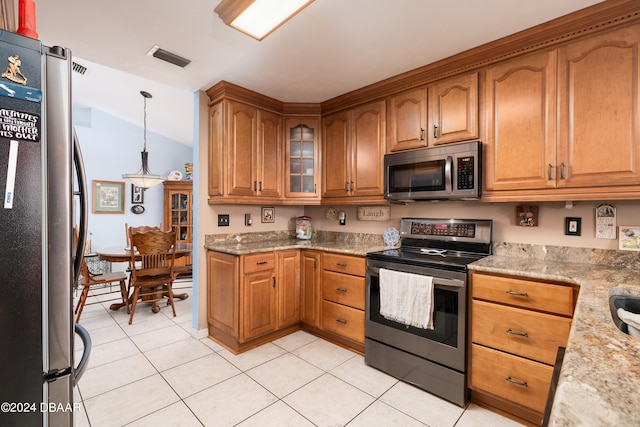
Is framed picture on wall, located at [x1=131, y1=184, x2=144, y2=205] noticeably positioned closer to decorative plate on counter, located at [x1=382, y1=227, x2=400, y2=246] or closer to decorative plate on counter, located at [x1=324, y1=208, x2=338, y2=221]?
decorative plate on counter, located at [x1=324, y1=208, x2=338, y2=221]

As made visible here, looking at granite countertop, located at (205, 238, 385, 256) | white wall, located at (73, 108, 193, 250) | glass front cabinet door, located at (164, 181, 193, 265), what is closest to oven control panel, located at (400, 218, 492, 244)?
granite countertop, located at (205, 238, 385, 256)

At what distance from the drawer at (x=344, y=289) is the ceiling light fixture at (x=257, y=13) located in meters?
1.88

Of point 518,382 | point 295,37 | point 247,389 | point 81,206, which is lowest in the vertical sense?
point 247,389

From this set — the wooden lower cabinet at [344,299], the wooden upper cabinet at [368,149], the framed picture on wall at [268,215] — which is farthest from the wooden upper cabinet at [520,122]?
the framed picture on wall at [268,215]

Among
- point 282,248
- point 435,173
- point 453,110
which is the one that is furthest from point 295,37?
point 282,248

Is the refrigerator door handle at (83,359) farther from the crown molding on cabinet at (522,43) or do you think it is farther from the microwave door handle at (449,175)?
the crown molding on cabinet at (522,43)

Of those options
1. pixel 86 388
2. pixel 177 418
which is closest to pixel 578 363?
pixel 177 418

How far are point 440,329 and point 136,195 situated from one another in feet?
20.1

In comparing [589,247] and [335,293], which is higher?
[589,247]

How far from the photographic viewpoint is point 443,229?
2.44 m

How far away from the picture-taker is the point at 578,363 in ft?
2.05

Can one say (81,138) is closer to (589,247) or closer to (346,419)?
(346,419)

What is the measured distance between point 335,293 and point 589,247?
1805 mm

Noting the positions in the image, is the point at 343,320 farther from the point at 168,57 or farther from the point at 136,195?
the point at 136,195
